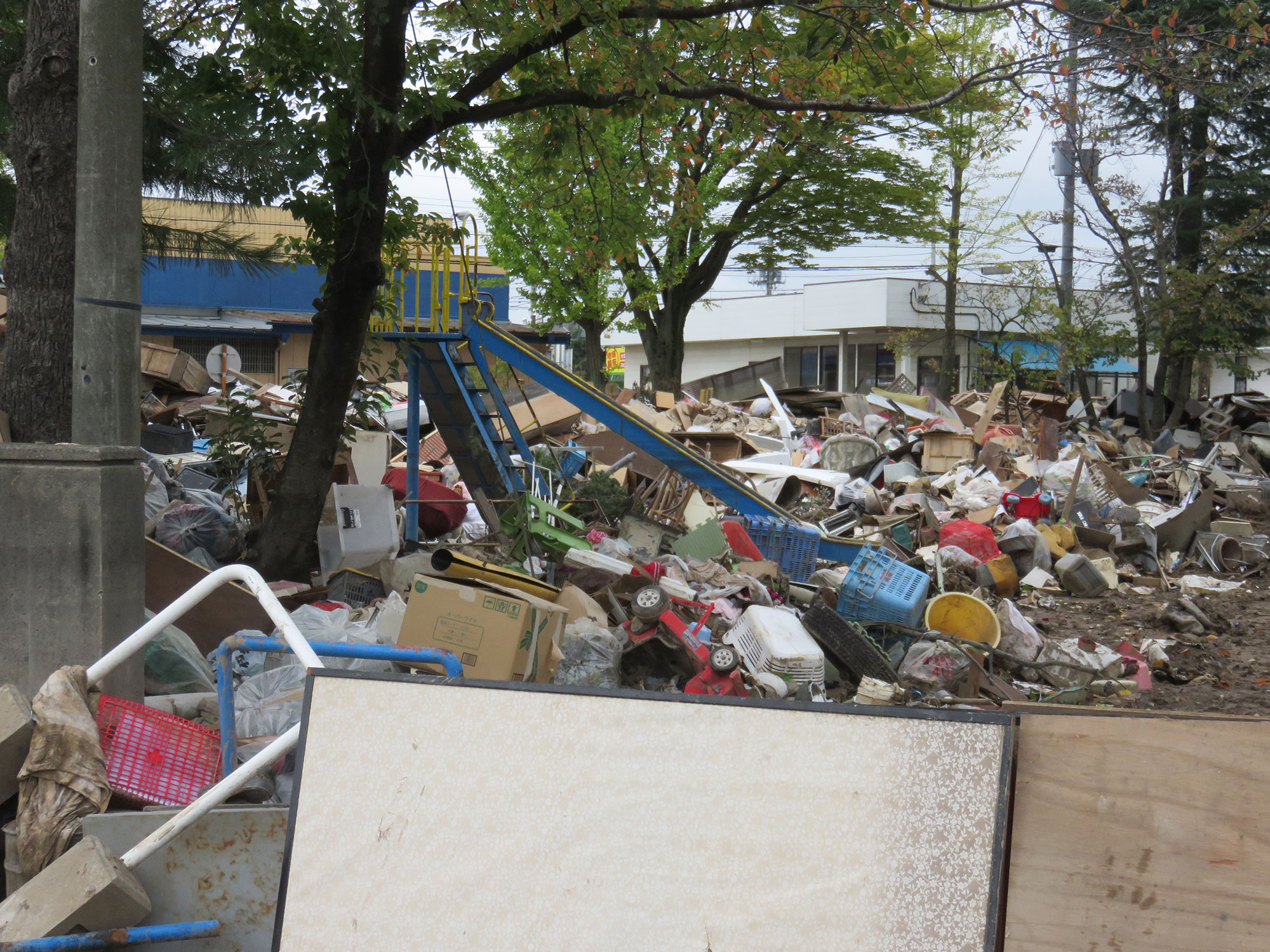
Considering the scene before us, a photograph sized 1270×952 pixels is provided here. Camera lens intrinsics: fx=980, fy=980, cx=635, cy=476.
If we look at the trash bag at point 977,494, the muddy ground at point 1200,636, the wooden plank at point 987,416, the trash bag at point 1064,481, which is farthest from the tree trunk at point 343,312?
the wooden plank at point 987,416

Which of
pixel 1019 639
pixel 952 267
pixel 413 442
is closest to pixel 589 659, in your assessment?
pixel 1019 639

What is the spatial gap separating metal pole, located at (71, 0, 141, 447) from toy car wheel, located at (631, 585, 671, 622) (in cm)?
297

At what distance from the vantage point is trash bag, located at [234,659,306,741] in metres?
3.83

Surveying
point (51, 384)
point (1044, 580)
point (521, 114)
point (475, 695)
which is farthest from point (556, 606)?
point (1044, 580)

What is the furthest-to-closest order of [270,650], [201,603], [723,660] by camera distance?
[723,660] < [201,603] < [270,650]

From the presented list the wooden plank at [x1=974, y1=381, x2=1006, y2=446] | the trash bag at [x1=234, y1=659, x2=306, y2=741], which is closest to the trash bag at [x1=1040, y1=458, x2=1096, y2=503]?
the wooden plank at [x1=974, y1=381, x2=1006, y2=446]

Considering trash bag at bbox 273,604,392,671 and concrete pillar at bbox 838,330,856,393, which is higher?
concrete pillar at bbox 838,330,856,393

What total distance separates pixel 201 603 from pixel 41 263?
1.78 metres

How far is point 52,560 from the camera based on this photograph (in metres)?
3.39

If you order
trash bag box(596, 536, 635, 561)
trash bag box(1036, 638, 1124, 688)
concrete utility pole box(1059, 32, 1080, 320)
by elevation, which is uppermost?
concrete utility pole box(1059, 32, 1080, 320)

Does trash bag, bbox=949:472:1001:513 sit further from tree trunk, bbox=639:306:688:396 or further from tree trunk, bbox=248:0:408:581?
tree trunk, bbox=639:306:688:396

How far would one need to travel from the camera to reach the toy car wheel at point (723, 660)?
5.14 m

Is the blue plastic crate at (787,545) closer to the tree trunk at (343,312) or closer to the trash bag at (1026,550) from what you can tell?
the trash bag at (1026,550)

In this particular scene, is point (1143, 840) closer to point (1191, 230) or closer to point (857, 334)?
point (1191, 230)
